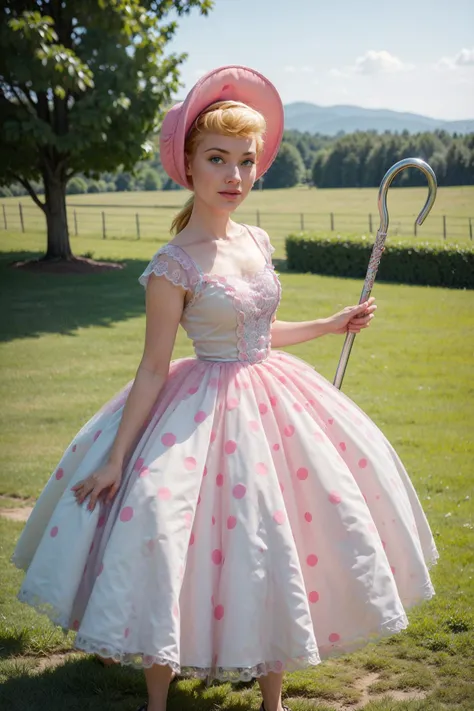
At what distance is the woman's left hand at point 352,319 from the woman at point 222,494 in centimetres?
34

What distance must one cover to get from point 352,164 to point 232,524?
42391 millimetres

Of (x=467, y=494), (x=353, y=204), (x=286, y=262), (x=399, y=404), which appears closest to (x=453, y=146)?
(x=286, y=262)

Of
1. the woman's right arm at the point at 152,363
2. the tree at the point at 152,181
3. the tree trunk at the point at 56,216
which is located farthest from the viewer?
the tree at the point at 152,181

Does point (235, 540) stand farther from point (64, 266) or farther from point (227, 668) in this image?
point (64, 266)

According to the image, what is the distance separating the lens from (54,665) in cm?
399

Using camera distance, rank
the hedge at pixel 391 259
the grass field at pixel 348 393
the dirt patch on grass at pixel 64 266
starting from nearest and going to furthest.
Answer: the grass field at pixel 348 393, the hedge at pixel 391 259, the dirt patch on grass at pixel 64 266

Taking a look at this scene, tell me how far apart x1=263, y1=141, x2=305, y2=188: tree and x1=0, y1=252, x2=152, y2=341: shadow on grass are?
114 ft

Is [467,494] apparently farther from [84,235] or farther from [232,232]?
[84,235]

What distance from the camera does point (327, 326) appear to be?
3883mm

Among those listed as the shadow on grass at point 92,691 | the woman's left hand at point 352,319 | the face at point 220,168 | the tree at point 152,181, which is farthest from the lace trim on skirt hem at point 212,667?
the tree at point 152,181

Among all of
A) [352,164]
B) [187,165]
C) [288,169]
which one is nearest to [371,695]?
[187,165]

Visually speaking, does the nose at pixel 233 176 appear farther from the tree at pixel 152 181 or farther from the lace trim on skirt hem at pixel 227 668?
the tree at pixel 152 181

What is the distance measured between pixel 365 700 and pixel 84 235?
111 ft

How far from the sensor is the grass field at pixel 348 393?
374 cm
